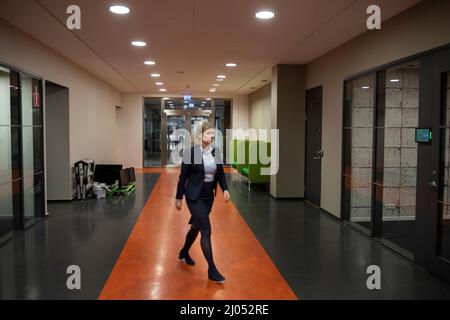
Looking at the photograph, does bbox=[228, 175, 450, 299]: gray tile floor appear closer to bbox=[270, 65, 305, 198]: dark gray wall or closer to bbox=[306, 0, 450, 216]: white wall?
bbox=[306, 0, 450, 216]: white wall

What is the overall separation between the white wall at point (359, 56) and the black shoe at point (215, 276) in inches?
124

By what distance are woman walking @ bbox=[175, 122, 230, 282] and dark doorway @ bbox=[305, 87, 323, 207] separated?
3936 millimetres

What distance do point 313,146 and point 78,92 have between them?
16.8 feet

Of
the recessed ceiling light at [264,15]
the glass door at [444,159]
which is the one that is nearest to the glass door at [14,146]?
the recessed ceiling light at [264,15]

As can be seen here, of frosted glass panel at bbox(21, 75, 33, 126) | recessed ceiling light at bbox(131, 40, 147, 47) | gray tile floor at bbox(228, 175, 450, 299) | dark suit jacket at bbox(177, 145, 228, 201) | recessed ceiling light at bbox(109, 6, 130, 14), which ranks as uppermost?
recessed ceiling light at bbox(131, 40, 147, 47)

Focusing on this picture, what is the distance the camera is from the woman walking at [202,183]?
3.92m

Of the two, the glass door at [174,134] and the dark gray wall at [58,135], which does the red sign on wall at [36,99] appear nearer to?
the dark gray wall at [58,135]

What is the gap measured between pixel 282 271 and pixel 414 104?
3730 mm

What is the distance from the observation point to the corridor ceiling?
4527 millimetres

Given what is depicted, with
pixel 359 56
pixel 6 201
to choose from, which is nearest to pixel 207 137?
pixel 359 56

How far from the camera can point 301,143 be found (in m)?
8.55

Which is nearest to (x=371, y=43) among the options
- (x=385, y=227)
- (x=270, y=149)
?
(x=385, y=227)

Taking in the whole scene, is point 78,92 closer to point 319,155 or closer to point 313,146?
point 313,146

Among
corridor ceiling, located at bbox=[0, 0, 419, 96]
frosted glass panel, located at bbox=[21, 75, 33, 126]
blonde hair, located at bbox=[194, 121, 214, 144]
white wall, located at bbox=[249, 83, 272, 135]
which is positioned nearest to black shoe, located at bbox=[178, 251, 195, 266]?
blonde hair, located at bbox=[194, 121, 214, 144]
